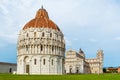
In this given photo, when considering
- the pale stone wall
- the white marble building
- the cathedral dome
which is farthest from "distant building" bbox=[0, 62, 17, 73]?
the cathedral dome

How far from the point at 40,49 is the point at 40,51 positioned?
726 mm

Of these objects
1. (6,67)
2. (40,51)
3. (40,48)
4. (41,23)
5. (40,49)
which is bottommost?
(6,67)

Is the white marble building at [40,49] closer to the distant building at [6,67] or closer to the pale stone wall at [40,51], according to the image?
the pale stone wall at [40,51]

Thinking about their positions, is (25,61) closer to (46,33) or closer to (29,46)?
(29,46)

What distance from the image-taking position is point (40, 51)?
87438 mm

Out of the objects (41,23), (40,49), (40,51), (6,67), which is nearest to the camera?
(40,51)

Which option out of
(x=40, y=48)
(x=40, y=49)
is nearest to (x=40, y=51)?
(x=40, y=49)

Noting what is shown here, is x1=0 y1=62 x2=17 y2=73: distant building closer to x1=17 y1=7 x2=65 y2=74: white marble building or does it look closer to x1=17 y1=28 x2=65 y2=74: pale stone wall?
x1=17 y1=7 x2=65 y2=74: white marble building

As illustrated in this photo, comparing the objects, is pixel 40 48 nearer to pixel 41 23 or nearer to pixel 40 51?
pixel 40 51

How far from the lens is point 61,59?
9294 cm

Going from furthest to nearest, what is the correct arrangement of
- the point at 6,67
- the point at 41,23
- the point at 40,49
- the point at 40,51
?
the point at 6,67 < the point at 41,23 < the point at 40,49 < the point at 40,51

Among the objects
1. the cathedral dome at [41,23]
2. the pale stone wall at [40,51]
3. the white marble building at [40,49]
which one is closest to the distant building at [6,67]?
the white marble building at [40,49]

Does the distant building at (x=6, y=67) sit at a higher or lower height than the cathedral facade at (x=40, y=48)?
lower

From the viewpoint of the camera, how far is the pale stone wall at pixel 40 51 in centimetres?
8756
